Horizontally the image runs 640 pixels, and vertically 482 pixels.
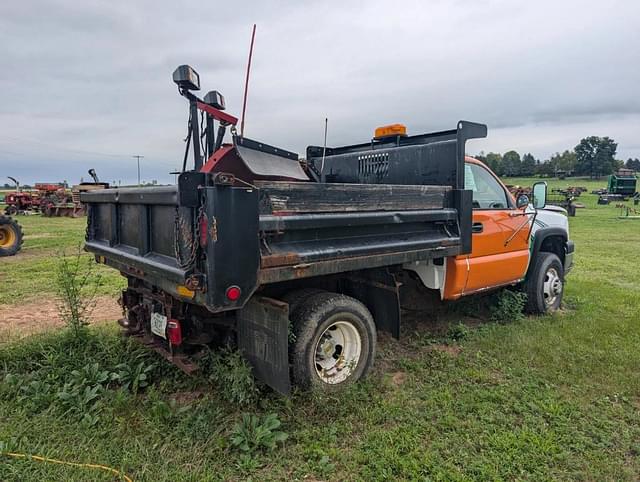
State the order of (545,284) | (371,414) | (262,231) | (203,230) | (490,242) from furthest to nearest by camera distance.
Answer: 1. (545,284)
2. (490,242)
3. (371,414)
4. (262,231)
5. (203,230)

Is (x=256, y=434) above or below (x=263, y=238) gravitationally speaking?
below

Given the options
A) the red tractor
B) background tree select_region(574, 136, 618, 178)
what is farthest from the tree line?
the red tractor

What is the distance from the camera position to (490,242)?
4.78 metres

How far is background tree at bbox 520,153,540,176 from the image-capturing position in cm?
6350

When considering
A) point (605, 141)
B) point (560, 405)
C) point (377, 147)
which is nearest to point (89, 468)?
point (560, 405)

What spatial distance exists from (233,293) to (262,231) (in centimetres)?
42

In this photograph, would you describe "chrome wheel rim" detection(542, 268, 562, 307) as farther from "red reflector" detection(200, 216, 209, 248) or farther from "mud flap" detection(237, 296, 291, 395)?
"red reflector" detection(200, 216, 209, 248)

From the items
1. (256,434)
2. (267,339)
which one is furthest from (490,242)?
(256,434)

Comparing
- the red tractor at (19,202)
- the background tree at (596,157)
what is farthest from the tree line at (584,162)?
the red tractor at (19,202)

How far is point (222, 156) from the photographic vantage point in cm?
373

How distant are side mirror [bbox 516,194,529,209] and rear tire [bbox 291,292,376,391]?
269cm

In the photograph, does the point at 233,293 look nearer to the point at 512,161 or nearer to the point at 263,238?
the point at 263,238

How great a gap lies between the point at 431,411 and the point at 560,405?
986mm

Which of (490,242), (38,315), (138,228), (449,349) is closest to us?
(138,228)
